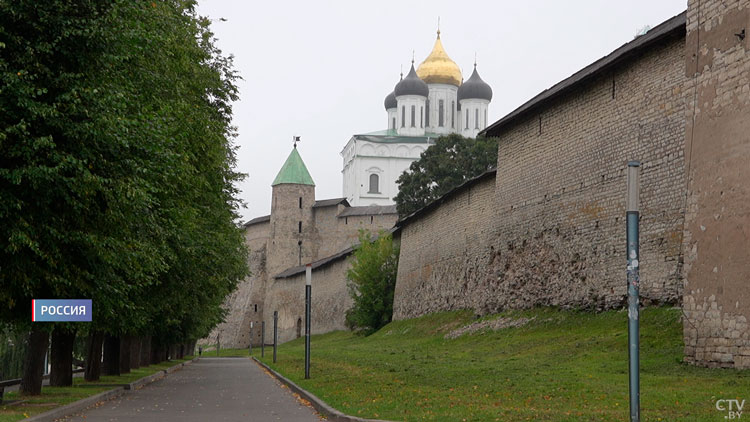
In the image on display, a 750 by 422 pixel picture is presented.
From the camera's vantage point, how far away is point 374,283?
55.3 m

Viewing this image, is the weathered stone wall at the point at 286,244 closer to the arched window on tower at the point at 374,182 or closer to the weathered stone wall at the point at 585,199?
the arched window on tower at the point at 374,182

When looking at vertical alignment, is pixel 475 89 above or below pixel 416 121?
above

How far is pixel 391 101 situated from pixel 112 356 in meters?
96.3

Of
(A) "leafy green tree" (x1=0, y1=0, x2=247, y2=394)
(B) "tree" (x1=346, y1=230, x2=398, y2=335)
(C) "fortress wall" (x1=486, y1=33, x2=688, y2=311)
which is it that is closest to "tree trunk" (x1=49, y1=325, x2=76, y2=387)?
(A) "leafy green tree" (x1=0, y1=0, x2=247, y2=394)

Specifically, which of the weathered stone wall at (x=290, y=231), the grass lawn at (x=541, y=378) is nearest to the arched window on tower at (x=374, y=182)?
the weathered stone wall at (x=290, y=231)

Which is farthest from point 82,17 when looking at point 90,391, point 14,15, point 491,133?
point 491,133

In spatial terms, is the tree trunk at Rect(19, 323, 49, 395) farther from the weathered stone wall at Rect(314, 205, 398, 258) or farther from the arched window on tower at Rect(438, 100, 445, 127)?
the arched window on tower at Rect(438, 100, 445, 127)

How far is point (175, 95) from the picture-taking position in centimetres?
1889

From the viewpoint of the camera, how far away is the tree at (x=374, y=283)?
180 ft

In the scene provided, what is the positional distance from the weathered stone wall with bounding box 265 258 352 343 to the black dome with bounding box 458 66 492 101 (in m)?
37.8

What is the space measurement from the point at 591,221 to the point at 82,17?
59.1ft

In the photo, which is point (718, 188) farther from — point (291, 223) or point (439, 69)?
point (439, 69)

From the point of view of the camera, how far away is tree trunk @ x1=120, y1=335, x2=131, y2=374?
2728 centimetres

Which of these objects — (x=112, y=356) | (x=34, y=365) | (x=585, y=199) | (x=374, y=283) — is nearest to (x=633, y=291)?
(x=34, y=365)
